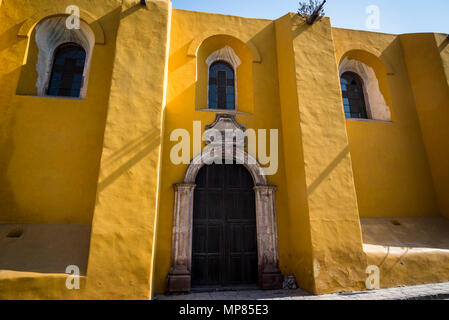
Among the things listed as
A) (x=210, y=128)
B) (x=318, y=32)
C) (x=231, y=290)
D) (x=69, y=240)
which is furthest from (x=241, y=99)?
(x=69, y=240)

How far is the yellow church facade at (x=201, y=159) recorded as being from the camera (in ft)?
14.8

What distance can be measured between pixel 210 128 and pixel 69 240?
3.51m

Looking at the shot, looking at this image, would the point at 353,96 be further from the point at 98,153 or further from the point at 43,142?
the point at 43,142

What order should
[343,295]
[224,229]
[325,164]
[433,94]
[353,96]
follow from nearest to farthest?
[343,295]
[325,164]
[224,229]
[433,94]
[353,96]

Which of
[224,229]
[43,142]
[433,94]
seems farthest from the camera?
[433,94]

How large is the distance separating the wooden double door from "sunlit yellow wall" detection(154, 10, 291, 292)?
553mm

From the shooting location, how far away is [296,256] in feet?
17.0

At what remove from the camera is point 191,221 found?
5199mm

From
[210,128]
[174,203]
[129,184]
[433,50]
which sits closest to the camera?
[129,184]

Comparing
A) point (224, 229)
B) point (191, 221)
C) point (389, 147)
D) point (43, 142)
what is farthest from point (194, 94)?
point (389, 147)

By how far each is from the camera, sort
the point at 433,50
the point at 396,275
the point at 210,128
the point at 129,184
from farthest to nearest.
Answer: the point at 433,50 → the point at 210,128 → the point at 396,275 → the point at 129,184

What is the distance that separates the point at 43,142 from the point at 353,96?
25.7 ft

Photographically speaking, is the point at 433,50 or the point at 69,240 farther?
the point at 433,50

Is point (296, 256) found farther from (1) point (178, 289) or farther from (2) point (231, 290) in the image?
(1) point (178, 289)
